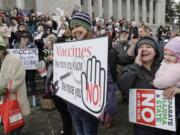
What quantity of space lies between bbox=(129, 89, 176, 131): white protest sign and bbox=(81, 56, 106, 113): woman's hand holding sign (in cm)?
43

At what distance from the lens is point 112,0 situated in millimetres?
54656

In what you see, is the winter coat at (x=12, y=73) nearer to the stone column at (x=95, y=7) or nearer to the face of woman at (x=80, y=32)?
the face of woman at (x=80, y=32)

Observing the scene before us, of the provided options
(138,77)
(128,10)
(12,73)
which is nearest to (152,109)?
(138,77)

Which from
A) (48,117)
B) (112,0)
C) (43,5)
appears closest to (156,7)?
(112,0)

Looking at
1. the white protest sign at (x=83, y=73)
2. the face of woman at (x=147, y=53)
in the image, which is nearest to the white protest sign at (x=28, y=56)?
the white protest sign at (x=83, y=73)

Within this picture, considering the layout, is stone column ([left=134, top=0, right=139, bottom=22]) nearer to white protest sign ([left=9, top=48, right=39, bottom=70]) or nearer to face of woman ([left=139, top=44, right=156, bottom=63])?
white protest sign ([left=9, top=48, right=39, bottom=70])

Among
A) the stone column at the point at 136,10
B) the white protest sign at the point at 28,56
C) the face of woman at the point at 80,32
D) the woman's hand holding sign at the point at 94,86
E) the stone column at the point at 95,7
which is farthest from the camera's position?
the stone column at the point at 136,10

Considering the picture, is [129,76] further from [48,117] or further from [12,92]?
[48,117]

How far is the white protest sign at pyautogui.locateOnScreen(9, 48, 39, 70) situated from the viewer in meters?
8.52

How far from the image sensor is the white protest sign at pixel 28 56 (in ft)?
28.0

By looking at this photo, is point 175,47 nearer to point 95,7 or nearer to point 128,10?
point 95,7

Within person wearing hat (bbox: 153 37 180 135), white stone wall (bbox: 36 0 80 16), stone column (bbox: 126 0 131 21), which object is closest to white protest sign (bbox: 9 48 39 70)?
person wearing hat (bbox: 153 37 180 135)

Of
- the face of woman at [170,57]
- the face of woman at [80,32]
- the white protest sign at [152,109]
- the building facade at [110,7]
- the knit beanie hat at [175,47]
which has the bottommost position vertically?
the white protest sign at [152,109]

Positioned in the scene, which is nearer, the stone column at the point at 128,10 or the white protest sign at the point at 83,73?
the white protest sign at the point at 83,73
